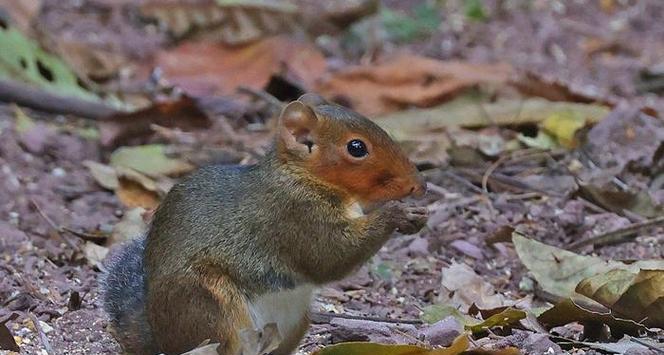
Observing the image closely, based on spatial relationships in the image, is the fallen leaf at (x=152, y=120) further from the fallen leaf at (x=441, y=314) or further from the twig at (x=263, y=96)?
the fallen leaf at (x=441, y=314)

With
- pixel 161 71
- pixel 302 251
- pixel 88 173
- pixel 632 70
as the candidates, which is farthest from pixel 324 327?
pixel 632 70

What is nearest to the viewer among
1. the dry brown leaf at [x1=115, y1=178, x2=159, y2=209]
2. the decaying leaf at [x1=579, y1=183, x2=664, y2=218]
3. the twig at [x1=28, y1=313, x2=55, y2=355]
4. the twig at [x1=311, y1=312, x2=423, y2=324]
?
the twig at [x1=28, y1=313, x2=55, y2=355]

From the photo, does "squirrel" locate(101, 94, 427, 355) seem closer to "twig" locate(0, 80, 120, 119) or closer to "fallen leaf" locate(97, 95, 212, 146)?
"fallen leaf" locate(97, 95, 212, 146)

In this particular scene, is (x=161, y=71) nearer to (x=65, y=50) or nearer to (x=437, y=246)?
(x=65, y=50)

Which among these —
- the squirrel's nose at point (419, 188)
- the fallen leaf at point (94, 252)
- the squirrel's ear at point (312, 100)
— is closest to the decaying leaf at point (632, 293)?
the squirrel's nose at point (419, 188)

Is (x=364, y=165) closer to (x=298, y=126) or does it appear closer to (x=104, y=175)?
(x=298, y=126)

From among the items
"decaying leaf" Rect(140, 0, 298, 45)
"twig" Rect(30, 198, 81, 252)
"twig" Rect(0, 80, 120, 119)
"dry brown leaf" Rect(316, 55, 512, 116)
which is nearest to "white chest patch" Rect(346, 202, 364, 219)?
"twig" Rect(30, 198, 81, 252)
